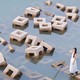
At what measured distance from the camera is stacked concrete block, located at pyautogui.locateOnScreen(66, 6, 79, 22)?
23344 mm

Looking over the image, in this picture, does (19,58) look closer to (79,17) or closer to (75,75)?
(75,75)

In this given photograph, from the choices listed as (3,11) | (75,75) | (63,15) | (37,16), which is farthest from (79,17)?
(75,75)

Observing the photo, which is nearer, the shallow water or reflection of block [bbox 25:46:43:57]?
the shallow water

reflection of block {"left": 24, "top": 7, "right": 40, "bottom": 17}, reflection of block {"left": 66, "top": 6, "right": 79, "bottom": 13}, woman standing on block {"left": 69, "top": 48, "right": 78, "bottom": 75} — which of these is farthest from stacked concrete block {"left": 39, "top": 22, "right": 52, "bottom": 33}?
woman standing on block {"left": 69, "top": 48, "right": 78, "bottom": 75}

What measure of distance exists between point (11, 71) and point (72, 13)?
9.08m

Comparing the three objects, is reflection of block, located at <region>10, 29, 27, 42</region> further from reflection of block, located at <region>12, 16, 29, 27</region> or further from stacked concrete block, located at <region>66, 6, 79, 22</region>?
stacked concrete block, located at <region>66, 6, 79, 22</region>

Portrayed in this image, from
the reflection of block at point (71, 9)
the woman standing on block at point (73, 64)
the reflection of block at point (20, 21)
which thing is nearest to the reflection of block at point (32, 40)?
the reflection of block at point (20, 21)

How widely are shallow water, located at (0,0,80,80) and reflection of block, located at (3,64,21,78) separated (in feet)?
1.03

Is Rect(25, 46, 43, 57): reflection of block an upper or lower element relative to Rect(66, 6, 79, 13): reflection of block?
lower

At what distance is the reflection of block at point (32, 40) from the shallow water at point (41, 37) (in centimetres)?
43

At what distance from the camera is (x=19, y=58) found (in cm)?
1855

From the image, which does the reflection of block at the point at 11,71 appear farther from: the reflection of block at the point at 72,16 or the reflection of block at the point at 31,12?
the reflection of block at the point at 72,16

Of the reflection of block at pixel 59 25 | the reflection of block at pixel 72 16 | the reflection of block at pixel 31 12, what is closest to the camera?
the reflection of block at pixel 59 25

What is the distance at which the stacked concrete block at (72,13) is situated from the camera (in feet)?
76.6
